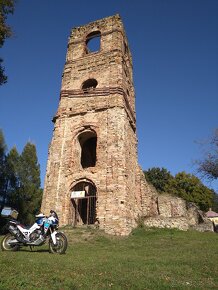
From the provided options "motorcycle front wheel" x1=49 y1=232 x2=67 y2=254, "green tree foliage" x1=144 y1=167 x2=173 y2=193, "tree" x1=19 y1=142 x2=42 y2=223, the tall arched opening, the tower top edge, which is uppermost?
the tower top edge

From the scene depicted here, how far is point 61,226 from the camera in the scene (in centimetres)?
1368

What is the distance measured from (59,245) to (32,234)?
854mm

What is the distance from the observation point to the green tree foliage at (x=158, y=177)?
36.8 meters

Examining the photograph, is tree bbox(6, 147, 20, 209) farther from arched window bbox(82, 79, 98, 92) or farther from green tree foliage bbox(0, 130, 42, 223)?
arched window bbox(82, 79, 98, 92)

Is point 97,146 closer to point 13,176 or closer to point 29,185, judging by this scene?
point 29,185

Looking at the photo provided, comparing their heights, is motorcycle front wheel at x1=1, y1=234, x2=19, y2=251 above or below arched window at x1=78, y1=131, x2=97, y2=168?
below

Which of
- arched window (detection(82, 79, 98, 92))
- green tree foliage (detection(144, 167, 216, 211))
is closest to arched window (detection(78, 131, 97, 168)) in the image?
arched window (detection(82, 79, 98, 92))

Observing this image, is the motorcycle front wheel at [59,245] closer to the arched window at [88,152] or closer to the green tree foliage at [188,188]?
the arched window at [88,152]

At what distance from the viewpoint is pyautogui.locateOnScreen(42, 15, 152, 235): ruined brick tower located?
13766 mm

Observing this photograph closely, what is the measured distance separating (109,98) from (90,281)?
13.1 metres

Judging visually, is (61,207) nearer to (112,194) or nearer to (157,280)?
(112,194)

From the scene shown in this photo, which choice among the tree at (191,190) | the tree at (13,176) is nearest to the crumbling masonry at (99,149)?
the tree at (13,176)

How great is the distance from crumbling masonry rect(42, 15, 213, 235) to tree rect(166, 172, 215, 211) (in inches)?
642

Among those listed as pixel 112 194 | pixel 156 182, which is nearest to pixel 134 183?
pixel 112 194
